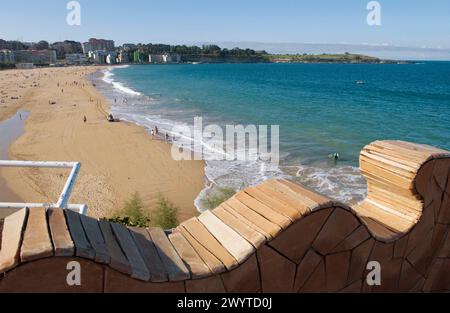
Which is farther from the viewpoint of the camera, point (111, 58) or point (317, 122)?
point (111, 58)

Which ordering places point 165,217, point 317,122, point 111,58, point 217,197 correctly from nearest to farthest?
1. point 165,217
2. point 217,197
3. point 317,122
4. point 111,58

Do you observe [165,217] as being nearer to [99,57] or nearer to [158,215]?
[158,215]

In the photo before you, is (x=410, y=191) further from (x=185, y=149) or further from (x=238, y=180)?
(x=185, y=149)

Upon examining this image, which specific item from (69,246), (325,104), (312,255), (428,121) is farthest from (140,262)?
(325,104)

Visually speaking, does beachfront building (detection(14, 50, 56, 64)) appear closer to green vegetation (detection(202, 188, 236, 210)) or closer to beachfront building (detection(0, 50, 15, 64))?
beachfront building (detection(0, 50, 15, 64))

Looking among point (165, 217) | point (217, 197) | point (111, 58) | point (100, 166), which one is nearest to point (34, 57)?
point (111, 58)

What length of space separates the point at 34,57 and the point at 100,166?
170274 mm

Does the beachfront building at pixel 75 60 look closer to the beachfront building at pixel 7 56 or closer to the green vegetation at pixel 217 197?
the beachfront building at pixel 7 56

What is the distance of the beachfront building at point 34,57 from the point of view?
16388 centimetres

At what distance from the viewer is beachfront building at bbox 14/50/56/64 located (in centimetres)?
16388

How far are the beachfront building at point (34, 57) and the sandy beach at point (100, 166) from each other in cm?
14571

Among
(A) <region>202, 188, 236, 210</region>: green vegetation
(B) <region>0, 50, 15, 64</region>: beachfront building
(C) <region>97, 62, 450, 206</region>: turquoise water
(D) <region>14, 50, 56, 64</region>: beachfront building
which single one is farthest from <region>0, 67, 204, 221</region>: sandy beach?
(D) <region>14, 50, 56, 64</region>: beachfront building

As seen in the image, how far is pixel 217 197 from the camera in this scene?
15.2 metres
